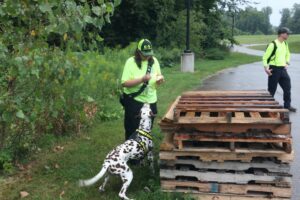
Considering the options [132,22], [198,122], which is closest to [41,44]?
[198,122]

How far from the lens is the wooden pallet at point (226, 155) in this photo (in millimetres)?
4887

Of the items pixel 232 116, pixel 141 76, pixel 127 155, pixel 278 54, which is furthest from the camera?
pixel 278 54

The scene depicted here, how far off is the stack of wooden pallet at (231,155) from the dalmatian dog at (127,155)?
0.40m

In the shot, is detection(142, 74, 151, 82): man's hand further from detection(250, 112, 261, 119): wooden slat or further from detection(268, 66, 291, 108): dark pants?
detection(268, 66, 291, 108): dark pants

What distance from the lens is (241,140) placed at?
4.96 m

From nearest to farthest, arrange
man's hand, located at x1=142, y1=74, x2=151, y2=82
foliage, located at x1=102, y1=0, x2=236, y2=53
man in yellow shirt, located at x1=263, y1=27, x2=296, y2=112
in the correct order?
man's hand, located at x1=142, y1=74, x2=151, y2=82, man in yellow shirt, located at x1=263, y1=27, x2=296, y2=112, foliage, located at x1=102, y1=0, x2=236, y2=53

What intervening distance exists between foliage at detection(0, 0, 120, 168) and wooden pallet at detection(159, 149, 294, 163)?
54.4 inches

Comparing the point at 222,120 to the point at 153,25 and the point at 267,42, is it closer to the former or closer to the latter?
the point at 153,25

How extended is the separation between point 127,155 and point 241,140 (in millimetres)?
1309

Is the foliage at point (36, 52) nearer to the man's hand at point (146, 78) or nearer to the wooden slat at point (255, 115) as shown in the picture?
the man's hand at point (146, 78)

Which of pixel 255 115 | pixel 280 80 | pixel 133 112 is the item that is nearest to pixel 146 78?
pixel 133 112

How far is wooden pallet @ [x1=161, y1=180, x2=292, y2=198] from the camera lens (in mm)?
4957

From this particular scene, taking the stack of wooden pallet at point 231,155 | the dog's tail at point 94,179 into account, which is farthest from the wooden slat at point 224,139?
the dog's tail at point 94,179

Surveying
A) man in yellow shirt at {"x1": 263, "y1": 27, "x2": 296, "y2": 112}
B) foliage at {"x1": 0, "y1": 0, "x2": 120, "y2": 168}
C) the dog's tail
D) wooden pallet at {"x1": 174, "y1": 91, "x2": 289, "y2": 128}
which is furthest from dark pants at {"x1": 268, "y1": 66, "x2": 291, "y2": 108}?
the dog's tail
